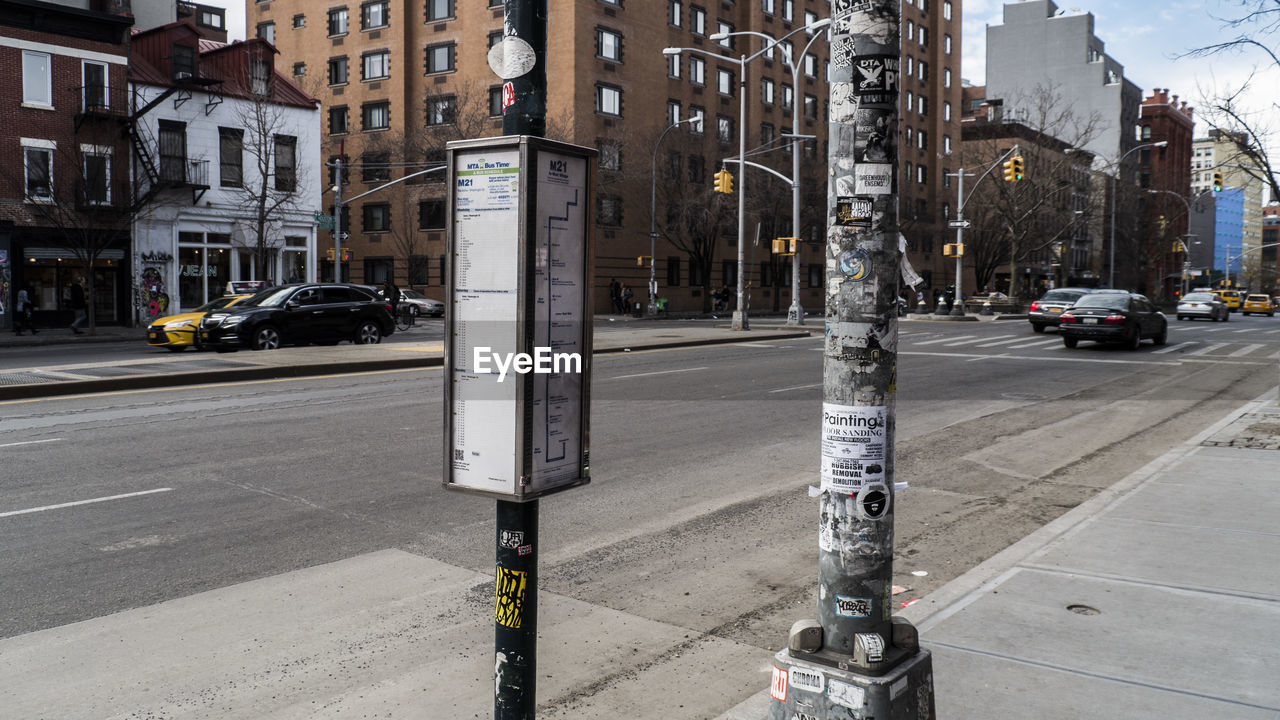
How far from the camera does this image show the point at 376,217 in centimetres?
5922

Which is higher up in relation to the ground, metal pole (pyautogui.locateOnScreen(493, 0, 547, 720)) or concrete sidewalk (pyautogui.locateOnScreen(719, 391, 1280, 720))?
metal pole (pyautogui.locateOnScreen(493, 0, 547, 720))

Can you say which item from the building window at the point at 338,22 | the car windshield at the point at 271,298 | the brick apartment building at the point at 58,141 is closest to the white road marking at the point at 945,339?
the car windshield at the point at 271,298

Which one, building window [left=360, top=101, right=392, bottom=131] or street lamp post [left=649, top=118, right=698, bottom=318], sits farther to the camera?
building window [left=360, top=101, right=392, bottom=131]

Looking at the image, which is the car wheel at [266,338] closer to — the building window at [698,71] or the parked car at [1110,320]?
the parked car at [1110,320]

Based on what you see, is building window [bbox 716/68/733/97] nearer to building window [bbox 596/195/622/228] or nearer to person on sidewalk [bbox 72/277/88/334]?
building window [bbox 596/195/622/228]

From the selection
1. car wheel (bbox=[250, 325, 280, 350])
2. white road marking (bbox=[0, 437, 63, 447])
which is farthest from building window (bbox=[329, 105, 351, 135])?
white road marking (bbox=[0, 437, 63, 447])

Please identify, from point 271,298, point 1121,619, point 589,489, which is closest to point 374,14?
point 271,298

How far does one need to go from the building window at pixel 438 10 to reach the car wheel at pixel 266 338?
39616 millimetres

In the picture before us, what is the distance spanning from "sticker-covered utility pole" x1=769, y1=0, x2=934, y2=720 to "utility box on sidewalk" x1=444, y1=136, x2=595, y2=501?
2.91 feet

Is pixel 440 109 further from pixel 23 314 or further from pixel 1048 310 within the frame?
pixel 1048 310

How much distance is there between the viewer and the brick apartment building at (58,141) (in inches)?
1300

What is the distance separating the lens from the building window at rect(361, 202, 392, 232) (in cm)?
5853

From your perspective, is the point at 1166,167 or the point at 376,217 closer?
the point at 376,217

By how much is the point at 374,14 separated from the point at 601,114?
689 inches
